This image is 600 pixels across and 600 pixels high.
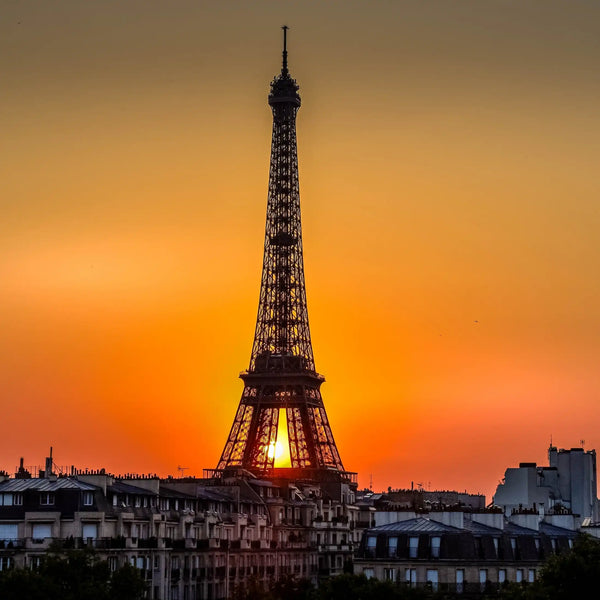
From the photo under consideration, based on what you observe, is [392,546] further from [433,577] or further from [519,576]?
[519,576]

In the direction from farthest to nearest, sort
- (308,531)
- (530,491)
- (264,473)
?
(264,473), (530,491), (308,531)

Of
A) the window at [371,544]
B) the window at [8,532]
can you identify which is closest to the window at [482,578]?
the window at [371,544]

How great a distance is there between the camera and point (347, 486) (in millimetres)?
163625

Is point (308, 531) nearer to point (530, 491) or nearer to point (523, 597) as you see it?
point (530, 491)

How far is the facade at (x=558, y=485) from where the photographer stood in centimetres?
16088

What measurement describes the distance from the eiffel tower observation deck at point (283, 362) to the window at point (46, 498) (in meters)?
58.0

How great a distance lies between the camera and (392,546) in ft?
340

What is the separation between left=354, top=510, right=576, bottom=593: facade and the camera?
101125 millimetres

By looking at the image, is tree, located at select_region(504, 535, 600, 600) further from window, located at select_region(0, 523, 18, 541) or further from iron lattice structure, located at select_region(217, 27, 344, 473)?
iron lattice structure, located at select_region(217, 27, 344, 473)

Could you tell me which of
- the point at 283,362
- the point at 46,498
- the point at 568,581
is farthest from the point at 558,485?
the point at 568,581

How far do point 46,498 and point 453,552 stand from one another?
24138 millimetres

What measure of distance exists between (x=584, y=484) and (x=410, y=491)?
68.8 feet

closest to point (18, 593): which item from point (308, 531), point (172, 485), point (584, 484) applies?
point (172, 485)

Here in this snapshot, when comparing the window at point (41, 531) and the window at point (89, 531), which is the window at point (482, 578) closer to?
the window at point (89, 531)
